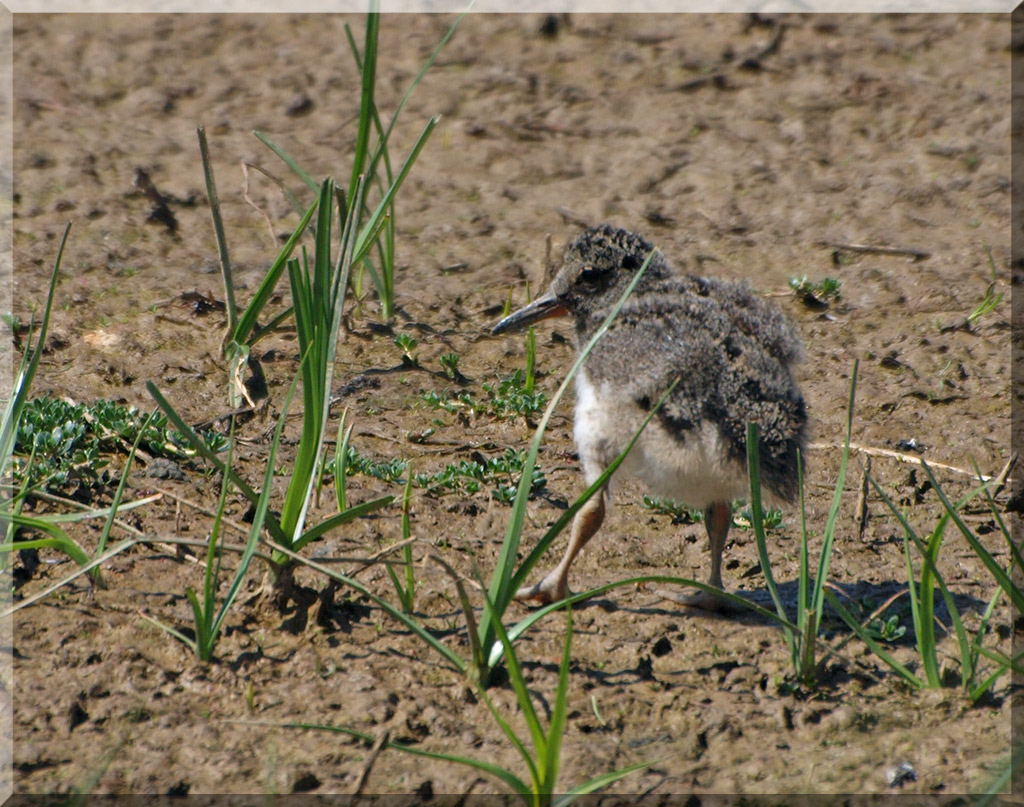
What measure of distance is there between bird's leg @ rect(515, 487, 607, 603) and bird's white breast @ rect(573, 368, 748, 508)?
0.10 metres

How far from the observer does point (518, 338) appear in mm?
5871

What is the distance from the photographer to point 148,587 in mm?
3799

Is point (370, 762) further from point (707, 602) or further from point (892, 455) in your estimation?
point (892, 455)

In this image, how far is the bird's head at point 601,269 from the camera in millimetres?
4598

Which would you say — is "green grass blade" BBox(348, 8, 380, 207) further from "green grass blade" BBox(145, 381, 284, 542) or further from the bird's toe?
the bird's toe

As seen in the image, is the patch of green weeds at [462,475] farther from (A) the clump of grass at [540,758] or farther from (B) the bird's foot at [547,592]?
(A) the clump of grass at [540,758]

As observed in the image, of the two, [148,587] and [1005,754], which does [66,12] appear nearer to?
[148,587]

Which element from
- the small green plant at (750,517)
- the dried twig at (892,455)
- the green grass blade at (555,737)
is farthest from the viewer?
the dried twig at (892,455)

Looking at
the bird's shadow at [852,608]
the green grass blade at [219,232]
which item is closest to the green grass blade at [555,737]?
the bird's shadow at [852,608]

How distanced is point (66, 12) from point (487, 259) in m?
4.07

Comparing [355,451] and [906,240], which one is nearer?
[355,451]

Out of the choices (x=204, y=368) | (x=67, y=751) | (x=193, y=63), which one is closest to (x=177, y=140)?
(x=193, y=63)

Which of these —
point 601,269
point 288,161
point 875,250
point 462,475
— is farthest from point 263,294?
point 875,250

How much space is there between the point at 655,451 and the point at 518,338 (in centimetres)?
209
